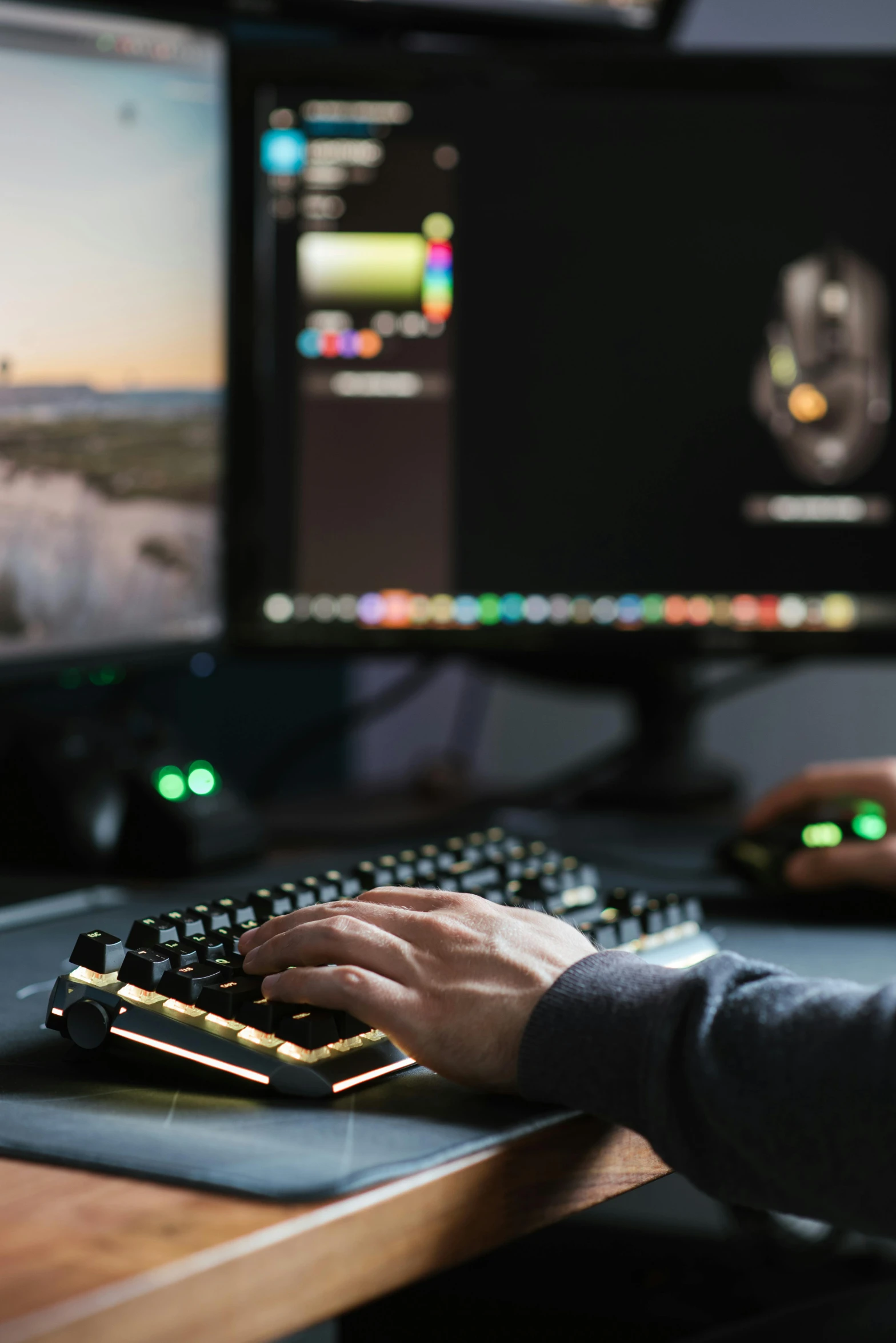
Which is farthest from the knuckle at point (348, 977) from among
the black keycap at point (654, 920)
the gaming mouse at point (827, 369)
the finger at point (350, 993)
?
the gaming mouse at point (827, 369)

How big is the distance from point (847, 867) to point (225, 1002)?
0.47m

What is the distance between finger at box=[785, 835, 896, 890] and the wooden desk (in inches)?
15.9

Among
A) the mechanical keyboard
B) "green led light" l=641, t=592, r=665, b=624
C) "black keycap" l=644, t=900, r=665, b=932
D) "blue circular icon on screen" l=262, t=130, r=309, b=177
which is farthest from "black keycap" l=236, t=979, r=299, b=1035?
"blue circular icon on screen" l=262, t=130, r=309, b=177

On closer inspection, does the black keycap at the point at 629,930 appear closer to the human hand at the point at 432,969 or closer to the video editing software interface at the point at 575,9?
the human hand at the point at 432,969

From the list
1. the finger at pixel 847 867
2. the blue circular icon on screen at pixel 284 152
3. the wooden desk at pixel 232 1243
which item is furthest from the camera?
the blue circular icon on screen at pixel 284 152

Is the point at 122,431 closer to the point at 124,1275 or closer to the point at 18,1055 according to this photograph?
the point at 18,1055

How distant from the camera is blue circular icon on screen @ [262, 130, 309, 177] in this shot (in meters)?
1.05

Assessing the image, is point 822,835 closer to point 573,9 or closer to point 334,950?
point 334,950

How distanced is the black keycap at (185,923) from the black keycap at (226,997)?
6 centimetres

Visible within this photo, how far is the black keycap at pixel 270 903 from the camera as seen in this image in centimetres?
66

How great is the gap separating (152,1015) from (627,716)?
105 centimetres

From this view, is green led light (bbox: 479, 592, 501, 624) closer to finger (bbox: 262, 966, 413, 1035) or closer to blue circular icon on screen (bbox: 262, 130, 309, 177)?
blue circular icon on screen (bbox: 262, 130, 309, 177)

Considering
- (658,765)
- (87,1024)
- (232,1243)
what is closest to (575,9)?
Result: (658,765)

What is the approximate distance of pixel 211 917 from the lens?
63cm
